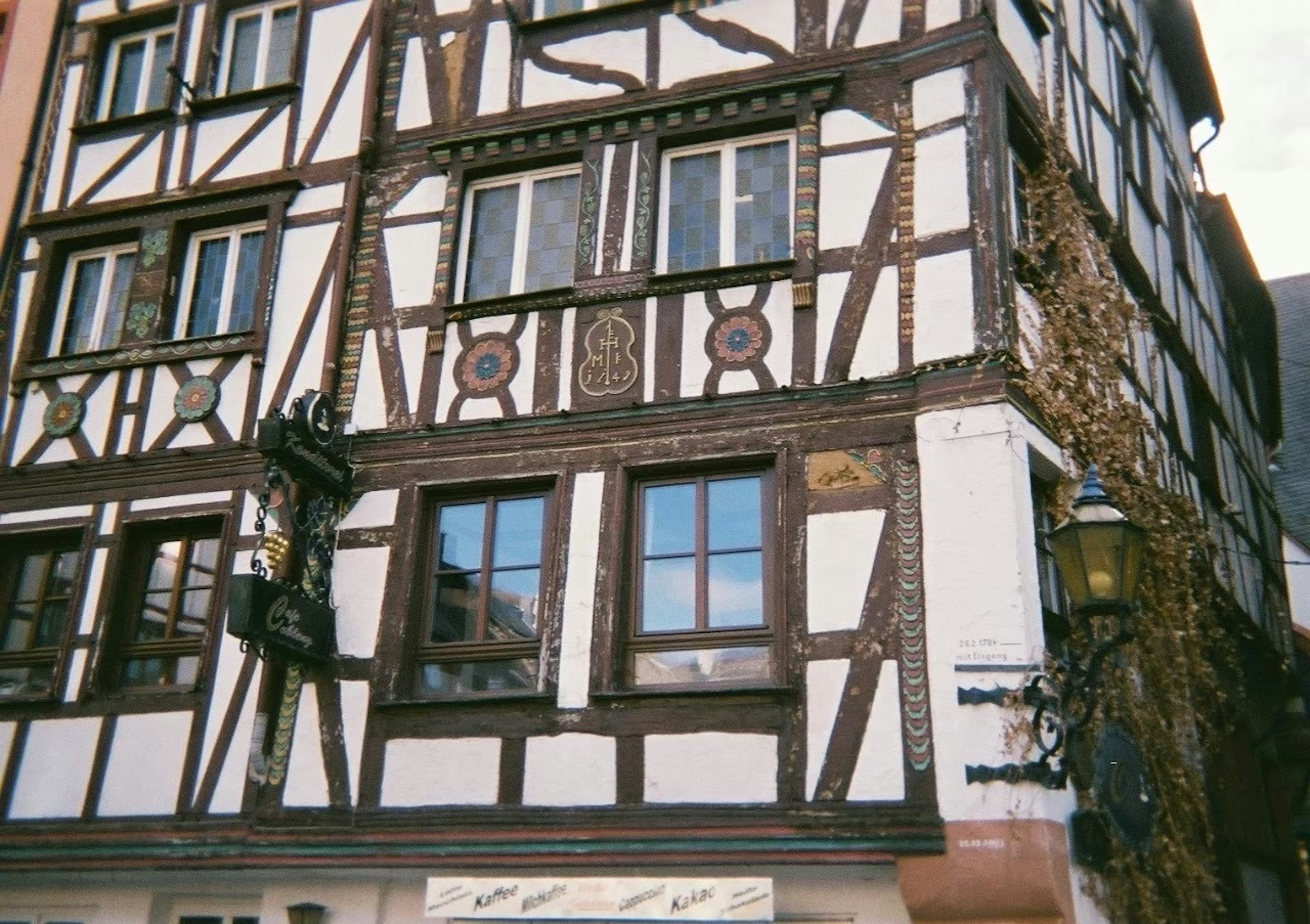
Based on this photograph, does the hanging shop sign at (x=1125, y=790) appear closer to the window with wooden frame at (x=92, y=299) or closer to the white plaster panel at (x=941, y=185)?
the white plaster panel at (x=941, y=185)

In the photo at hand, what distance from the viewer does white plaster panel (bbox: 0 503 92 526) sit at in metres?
11.3

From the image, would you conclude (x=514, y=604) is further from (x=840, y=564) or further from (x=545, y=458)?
(x=840, y=564)

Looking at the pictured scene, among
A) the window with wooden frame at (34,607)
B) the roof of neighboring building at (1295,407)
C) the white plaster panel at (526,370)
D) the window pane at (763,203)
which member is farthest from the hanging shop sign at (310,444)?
the roof of neighboring building at (1295,407)

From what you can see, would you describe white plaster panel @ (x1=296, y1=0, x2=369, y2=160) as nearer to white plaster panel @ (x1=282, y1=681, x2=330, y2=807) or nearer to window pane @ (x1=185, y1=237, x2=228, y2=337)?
window pane @ (x1=185, y1=237, x2=228, y2=337)

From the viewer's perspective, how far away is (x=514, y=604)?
9820 millimetres

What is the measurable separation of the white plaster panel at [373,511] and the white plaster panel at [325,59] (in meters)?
3.08

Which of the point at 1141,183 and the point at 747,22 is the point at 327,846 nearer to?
the point at 747,22

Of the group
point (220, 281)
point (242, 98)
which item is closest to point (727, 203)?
point (220, 281)

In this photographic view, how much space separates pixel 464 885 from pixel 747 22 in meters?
6.27

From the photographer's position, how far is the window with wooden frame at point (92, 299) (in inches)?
478

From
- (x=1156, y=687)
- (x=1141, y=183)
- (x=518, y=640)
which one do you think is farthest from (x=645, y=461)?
(x=1141, y=183)

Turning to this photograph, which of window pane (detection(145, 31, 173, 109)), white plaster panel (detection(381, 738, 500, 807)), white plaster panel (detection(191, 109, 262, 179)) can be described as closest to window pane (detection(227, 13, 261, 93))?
white plaster panel (detection(191, 109, 262, 179))

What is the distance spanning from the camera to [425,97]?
38.4 ft

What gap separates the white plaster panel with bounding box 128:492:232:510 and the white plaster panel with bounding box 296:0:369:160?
2.84 m
